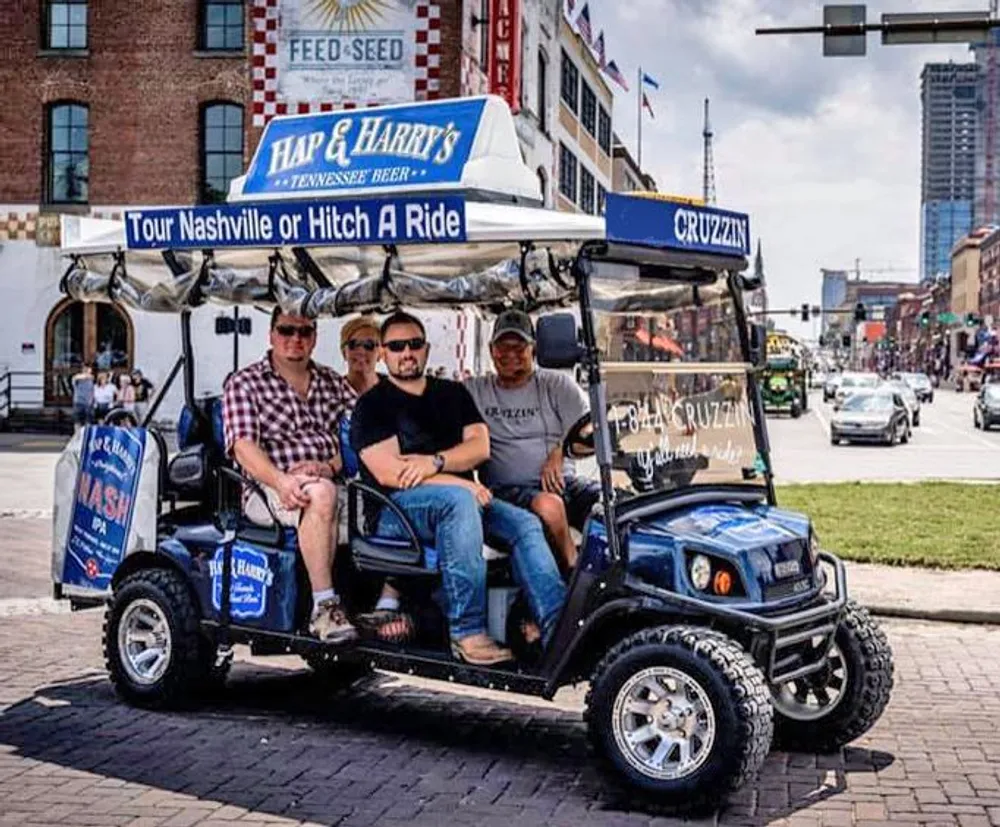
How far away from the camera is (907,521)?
17375 mm

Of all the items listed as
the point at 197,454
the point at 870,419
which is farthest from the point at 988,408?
the point at 197,454

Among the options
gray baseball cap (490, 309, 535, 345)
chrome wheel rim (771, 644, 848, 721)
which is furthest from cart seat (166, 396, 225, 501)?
chrome wheel rim (771, 644, 848, 721)

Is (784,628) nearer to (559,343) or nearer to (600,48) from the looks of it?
(559,343)

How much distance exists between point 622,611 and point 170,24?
31.7m

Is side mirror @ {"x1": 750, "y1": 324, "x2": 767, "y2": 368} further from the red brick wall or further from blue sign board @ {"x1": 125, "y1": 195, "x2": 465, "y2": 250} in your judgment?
the red brick wall

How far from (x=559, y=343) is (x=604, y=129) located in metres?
56.1

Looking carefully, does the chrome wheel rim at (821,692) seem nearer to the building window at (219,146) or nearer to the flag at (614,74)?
the building window at (219,146)

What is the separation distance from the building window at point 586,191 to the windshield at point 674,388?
4630cm

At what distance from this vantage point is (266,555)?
7605 millimetres

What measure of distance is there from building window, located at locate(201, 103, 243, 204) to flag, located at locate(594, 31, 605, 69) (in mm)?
21727

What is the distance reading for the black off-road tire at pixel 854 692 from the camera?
6988mm

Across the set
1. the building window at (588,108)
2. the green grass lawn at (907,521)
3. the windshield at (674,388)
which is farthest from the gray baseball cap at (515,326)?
the building window at (588,108)

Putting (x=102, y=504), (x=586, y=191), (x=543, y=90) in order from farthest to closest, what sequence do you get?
(x=586, y=191) < (x=543, y=90) < (x=102, y=504)

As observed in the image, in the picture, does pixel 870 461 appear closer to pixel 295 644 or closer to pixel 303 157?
pixel 303 157
